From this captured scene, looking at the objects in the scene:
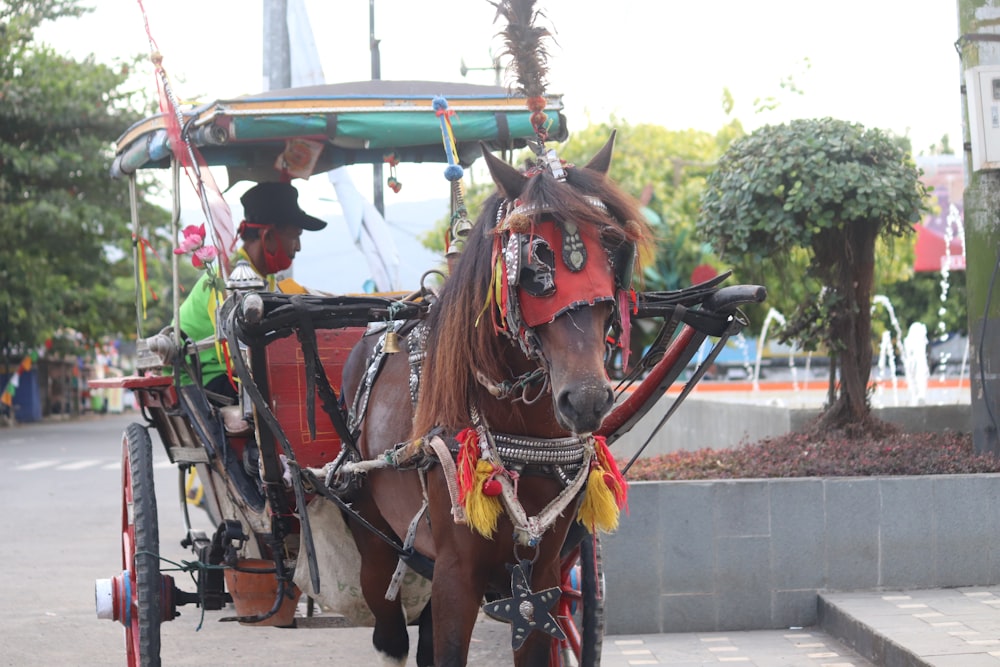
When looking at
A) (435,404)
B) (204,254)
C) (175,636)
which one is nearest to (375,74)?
(175,636)

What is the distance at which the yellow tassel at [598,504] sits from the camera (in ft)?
11.7

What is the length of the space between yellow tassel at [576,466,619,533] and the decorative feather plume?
1170 millimetres

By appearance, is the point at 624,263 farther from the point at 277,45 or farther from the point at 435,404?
the point at 277,45

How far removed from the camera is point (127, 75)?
85.6ft

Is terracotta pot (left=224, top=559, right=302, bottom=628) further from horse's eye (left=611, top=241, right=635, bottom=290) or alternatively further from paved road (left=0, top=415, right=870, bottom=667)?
horse's eye (left=611, top=241, right=635, bottom=290)

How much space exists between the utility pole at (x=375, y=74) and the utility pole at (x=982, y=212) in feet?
11.7

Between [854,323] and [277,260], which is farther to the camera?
[854,323]

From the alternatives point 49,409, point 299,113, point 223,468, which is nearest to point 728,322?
point 299,113

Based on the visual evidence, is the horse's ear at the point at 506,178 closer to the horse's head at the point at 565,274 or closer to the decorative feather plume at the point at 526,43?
the horse's head at the point at 565,274

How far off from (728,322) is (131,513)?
9.00ft

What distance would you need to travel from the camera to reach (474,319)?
345 centimetres

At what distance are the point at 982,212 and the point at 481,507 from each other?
5118 mm

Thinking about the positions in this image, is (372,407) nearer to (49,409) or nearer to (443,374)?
(443,374)

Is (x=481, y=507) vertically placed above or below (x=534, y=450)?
below
